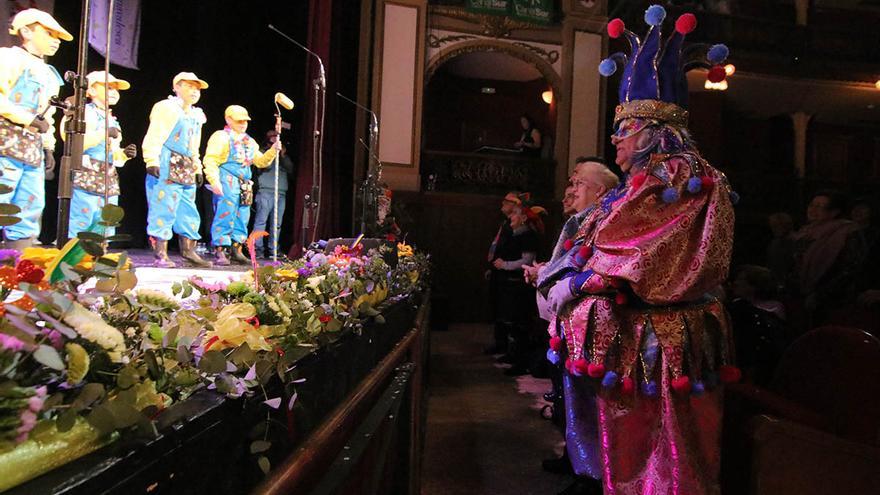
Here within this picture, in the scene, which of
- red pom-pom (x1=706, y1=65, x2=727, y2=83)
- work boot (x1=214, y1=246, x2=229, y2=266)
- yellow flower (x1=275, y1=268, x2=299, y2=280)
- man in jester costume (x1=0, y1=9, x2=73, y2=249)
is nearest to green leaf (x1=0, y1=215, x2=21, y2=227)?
yellow flower (x1=275, y1=268, x2=299, y2=280)

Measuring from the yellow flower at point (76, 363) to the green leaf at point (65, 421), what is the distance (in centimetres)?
4

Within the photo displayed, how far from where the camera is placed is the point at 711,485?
70.7 inches

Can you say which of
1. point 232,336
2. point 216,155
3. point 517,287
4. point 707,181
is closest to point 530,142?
point 517,287

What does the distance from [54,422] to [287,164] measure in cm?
708

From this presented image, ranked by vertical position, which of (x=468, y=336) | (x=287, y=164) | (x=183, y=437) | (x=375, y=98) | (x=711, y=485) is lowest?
(x=468, y=336)

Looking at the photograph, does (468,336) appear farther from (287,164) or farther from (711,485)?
(711,485)

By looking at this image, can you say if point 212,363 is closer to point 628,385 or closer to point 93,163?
point 628,385

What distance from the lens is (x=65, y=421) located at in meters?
0.50

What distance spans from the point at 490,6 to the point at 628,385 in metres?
7.62

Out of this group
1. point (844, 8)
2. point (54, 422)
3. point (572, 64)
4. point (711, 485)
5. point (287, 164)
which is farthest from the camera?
point (844, 8)

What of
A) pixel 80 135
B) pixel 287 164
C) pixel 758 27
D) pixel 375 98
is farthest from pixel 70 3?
pixel 758 27

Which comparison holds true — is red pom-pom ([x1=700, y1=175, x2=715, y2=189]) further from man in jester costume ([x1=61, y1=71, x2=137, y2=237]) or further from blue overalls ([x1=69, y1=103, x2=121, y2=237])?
blue overalls ([x1=69, y1=103, x2=121, y2=237])

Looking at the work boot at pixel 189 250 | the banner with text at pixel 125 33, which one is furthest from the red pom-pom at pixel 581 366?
the banner with text at pixel 125 33

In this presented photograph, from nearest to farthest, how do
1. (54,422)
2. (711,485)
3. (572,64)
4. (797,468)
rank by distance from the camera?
(54,422) → (797,468) → (711,485) → (572,64)
